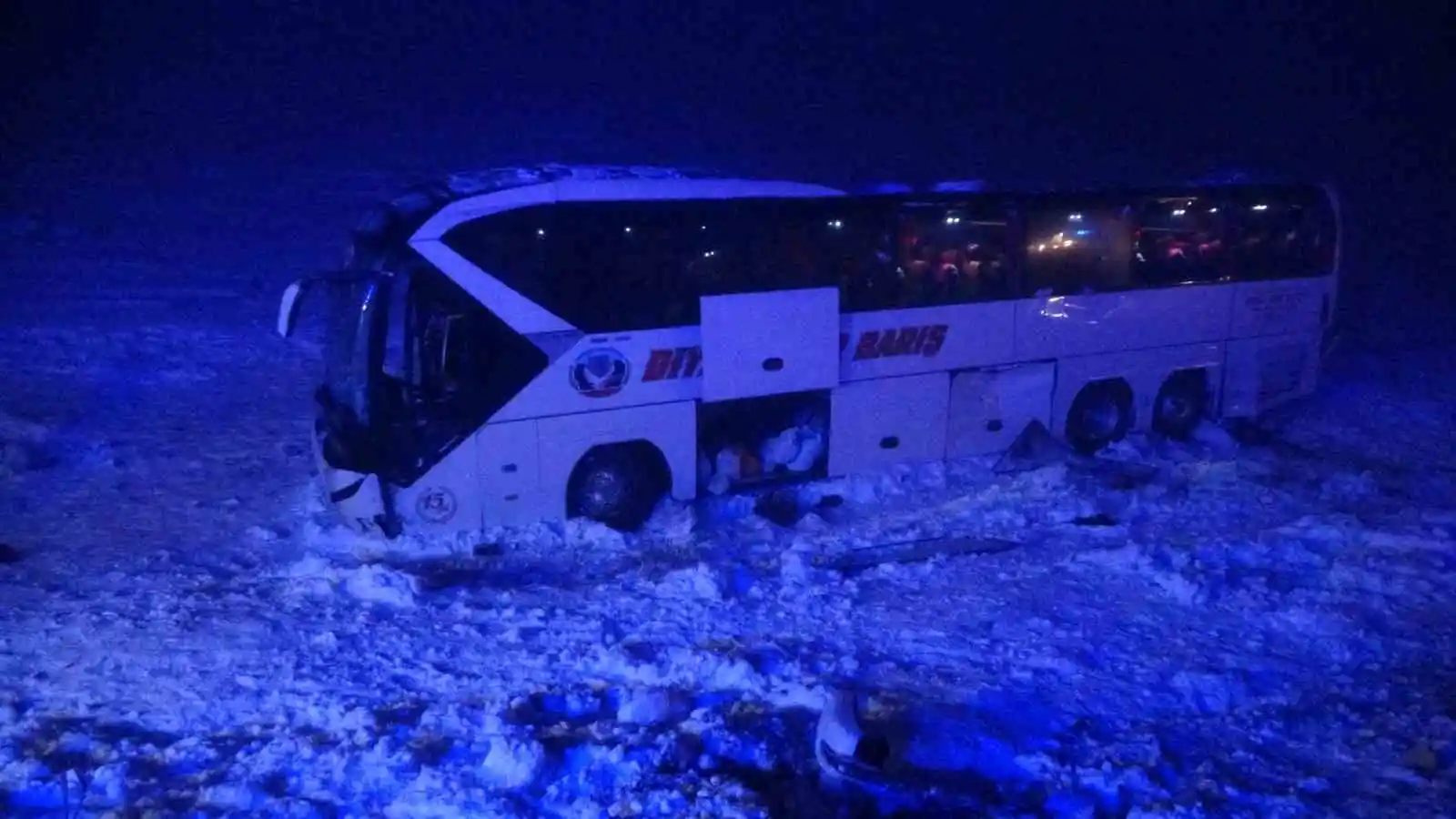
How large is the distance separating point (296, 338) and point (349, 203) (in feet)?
36.1

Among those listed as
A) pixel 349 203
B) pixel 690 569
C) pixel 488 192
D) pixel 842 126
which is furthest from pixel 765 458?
pixel 842 126

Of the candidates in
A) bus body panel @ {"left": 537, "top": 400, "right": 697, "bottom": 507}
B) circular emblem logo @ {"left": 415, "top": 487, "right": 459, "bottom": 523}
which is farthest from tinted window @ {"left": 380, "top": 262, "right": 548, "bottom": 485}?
bus body panel @ {"left": 537, "top": 400, "right": 697, "bottom": 507}

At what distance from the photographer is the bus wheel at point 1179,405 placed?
13523 millimetres

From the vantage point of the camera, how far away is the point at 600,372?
9.74 m

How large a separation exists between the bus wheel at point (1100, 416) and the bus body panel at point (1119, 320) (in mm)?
513

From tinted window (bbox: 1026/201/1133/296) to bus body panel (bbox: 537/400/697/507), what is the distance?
419 centimetres

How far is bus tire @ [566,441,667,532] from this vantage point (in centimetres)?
1012

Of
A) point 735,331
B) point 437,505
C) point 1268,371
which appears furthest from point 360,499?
point 1268,371

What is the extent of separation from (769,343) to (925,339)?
73.5 inches

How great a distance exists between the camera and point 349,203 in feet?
90.2

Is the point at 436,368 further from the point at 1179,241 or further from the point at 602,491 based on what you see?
the point at 1179,241

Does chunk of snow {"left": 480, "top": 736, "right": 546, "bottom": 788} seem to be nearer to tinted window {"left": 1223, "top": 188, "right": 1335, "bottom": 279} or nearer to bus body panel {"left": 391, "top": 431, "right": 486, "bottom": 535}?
bus body panel {"left": 391, "top": 431, "right": 486, "bottom": 535}

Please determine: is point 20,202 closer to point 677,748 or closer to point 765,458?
point 765,458

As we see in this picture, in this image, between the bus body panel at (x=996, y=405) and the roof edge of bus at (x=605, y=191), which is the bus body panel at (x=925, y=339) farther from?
the roof edge of bus at (x=605, y=191)
